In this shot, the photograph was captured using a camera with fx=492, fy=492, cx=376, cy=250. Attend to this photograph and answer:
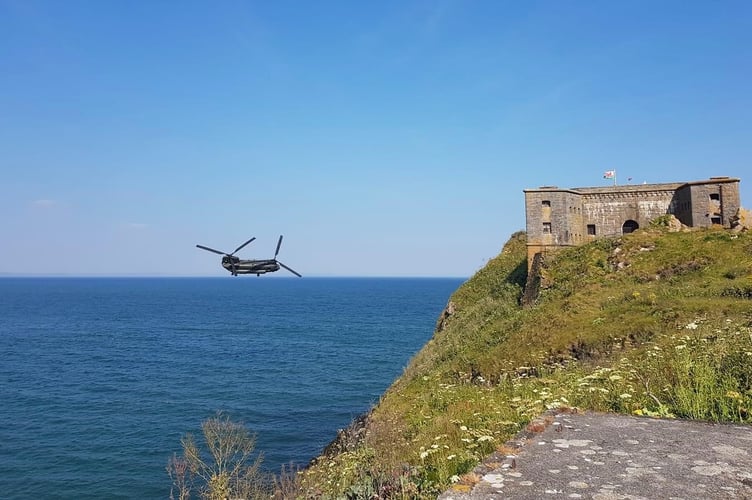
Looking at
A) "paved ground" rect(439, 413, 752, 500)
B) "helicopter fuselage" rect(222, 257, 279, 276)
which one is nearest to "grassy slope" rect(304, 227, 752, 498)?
"paved ground" rect(439, 413, 752, 500)

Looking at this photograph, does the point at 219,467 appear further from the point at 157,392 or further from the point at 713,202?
the point at 713,202

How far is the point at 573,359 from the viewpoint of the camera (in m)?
20.0

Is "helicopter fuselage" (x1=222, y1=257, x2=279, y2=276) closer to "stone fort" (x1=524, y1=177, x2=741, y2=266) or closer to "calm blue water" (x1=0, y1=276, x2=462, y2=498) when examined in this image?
"calm blue water" (x1=0, y1=276, x2=462, y2=498)

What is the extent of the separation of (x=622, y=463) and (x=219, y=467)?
1753cm

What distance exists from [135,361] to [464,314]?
41.8 m

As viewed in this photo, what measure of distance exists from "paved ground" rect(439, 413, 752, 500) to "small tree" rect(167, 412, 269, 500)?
1028 centimetres

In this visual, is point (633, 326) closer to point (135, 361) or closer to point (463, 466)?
point (463, 466)

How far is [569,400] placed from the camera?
1042cm

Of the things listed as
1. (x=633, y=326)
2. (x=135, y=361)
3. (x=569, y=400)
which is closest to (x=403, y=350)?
(x=135, y=361)

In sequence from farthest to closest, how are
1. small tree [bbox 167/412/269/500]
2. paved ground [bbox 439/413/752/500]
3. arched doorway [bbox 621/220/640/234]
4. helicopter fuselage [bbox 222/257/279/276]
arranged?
1. arched doorway [bbox 621/220/640/234]
2. helicopter fuselage [bbox 222/257/279/276]
3. small tree [bbox 167/412/269/500]
4. paved ground [bbox 439/413/752/500]

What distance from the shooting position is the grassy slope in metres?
8.58

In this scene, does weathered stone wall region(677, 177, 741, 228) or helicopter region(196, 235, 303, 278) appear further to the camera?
weathered stone wall region(677, 177, 741, 228)

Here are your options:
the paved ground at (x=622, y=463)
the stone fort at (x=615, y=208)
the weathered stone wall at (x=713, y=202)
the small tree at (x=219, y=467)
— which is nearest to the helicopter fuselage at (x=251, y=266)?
the small tree at (x=219, y=467)

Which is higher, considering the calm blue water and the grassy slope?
the grassy slope
